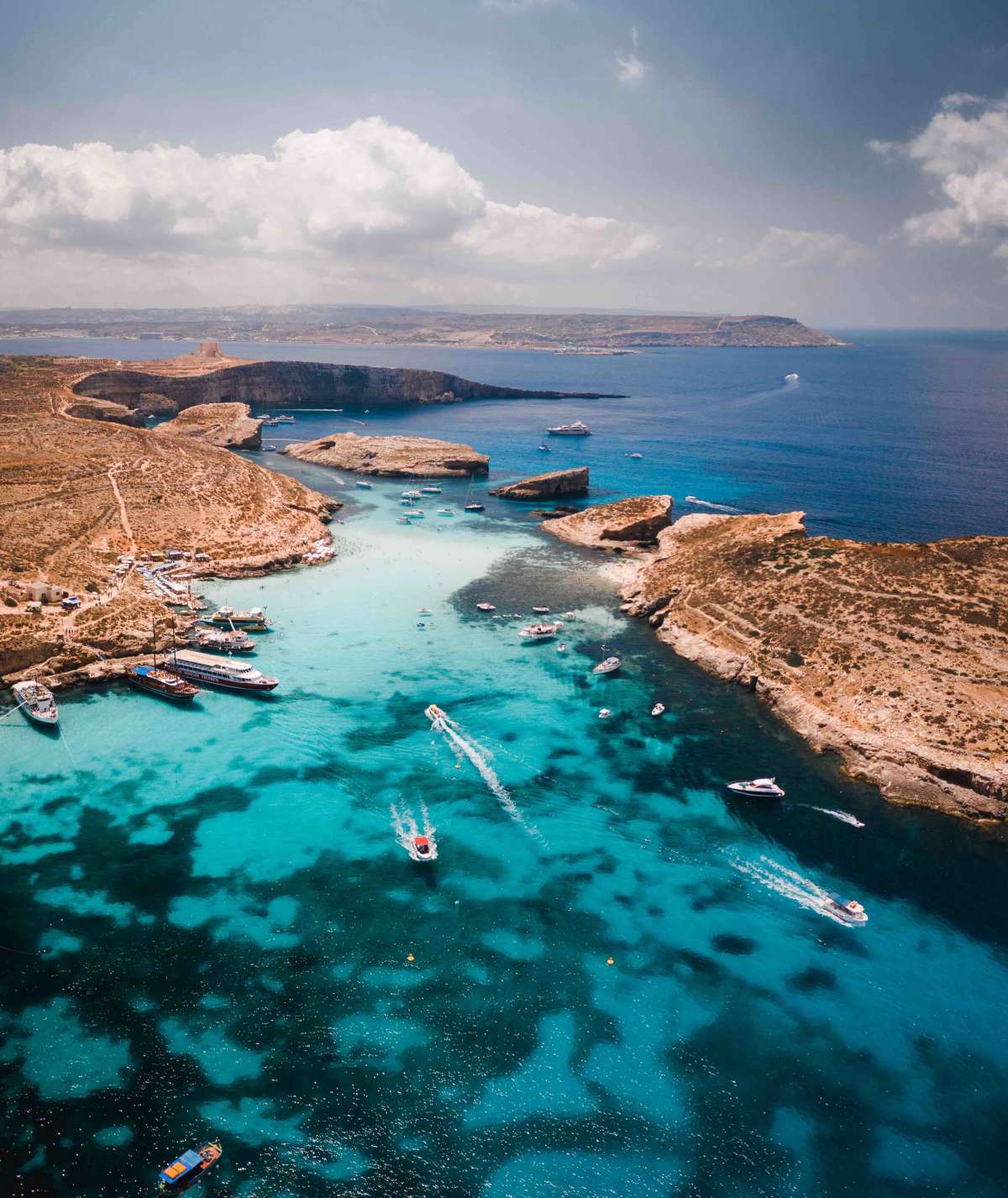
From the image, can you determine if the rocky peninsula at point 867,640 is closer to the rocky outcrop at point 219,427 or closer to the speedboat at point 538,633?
the speedboat at point 538,633

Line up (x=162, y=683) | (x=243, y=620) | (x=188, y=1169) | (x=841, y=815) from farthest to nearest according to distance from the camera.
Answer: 1. (x=243, y=620)
2. (x=162, y=683)
3. (x=841, y=815)
4. (x=188, y=1169)

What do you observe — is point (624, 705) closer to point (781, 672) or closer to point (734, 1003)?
point (781, 672)

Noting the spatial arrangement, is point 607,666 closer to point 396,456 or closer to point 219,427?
point 396,456

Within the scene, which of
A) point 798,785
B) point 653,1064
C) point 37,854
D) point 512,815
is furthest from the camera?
point 798,785

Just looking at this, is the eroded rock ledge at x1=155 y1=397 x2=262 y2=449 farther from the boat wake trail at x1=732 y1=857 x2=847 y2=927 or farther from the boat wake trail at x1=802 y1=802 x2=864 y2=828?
the boat wake trail at x1=732 y1=857 x2=847 y2=927

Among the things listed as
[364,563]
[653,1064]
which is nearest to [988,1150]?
[653,1064]

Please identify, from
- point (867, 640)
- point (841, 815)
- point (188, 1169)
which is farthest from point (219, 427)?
point (188, 1169)
